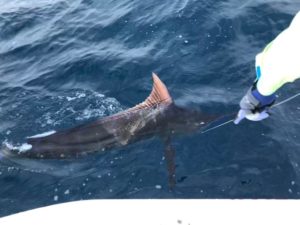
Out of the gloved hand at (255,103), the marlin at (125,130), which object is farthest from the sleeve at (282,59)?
the marlin at (125,130)

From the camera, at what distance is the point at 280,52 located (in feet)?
11.8

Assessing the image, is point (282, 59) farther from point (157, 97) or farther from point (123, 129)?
point (123, 129)

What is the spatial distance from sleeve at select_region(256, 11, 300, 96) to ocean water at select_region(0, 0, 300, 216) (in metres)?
2.32

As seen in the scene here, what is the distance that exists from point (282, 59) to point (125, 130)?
11.7 feet

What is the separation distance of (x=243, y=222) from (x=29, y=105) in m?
5.92

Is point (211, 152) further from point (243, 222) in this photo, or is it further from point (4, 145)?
point (4, 145)

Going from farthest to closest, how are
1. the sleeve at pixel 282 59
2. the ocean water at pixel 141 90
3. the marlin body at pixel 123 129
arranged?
the marlin body at pixel 123 129 → the ocean water at pixel 141 90 → the sleeve at pixel 282 59

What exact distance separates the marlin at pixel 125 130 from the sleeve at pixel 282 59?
2.84 meters

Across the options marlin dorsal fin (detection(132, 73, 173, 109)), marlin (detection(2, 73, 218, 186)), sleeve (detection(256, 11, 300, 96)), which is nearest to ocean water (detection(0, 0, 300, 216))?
marlin (detection(2, 73, 218, 186))

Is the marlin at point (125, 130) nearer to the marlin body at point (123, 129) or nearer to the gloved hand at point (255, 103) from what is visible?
the marlin body at point (123, 129)

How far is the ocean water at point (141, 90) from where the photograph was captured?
596cm

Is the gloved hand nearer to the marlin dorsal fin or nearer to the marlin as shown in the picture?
the marlin

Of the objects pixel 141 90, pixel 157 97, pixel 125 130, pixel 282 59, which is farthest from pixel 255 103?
pixel 141 90

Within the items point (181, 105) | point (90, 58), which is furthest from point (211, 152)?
point (90, 58)
